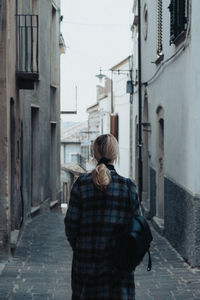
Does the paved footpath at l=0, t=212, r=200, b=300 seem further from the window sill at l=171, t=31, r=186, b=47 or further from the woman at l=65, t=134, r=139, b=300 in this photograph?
the window sill at l=171, t=31, r=186, b=47

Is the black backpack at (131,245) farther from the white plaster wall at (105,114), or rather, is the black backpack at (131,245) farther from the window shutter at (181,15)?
the white plaster wall at (105,114)

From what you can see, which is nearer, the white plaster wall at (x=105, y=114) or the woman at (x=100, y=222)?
the woman at (x=100, y=222)

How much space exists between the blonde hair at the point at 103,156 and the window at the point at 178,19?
519 cm

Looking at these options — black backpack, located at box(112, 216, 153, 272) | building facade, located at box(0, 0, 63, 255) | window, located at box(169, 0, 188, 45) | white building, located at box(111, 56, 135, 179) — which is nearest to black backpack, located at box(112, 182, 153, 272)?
black backpack, located at box(112, 216, 153, 272)

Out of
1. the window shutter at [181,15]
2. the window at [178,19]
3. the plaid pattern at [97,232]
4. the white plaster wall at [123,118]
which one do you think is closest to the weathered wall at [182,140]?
the window at [178,19]

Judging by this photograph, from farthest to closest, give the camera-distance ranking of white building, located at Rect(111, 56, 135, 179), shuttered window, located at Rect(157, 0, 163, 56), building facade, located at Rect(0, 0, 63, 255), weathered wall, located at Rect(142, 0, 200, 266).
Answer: white building, located at Rect(111, 56, 135, 179) < shuttered window, located at Rect(157, 0, 163, 56) < building facade, located at Rect(0, 0, 63, 255) < weathered wall, located at Rect(142, 0, 200, 266)

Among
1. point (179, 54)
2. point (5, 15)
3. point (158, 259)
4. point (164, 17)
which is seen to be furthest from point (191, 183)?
point (164, 17)

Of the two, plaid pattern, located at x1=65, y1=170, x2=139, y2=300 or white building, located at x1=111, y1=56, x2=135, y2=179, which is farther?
white building, located at x1=111, y1=56, x2=135, y2=179

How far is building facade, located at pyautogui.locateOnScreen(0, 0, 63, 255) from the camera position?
8.55m

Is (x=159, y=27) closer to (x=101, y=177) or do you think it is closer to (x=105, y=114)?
(x=101, y=177)

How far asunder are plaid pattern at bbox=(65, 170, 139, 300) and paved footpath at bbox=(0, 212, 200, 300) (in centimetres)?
236

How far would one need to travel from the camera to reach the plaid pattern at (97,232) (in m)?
4.08

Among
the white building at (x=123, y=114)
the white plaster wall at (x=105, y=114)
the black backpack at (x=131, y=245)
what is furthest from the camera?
the white plaster wall at (x=105, y=114)

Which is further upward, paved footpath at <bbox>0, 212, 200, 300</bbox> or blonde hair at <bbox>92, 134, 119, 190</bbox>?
blonde hair at <bbox>92, 134, 119, 190</bbox>
